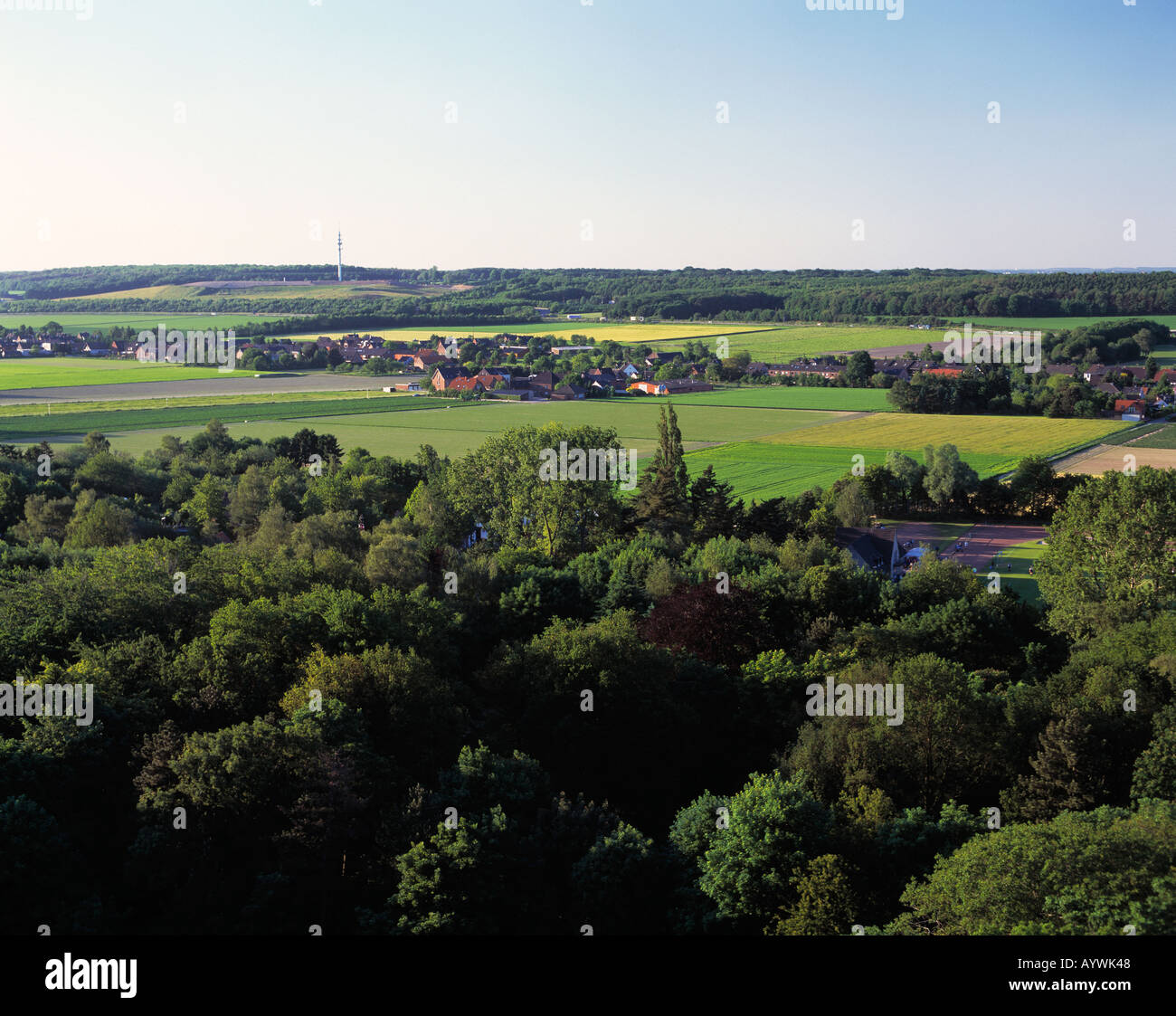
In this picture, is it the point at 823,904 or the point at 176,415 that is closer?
the point at 823,904

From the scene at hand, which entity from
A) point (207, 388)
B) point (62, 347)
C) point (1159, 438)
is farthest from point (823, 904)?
point (62, 347)

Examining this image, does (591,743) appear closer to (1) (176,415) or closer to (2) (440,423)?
(2) (440,423)

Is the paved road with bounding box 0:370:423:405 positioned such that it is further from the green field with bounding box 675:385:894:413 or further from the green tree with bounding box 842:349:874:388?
the green tree with bounding box 842:349:874:388

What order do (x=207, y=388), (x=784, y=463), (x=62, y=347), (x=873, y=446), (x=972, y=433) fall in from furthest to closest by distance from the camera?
(x=62, y=347) < (x=207, y=388) < (x=972, y=433) < (x=873, y=446) < (x=784, y=463)

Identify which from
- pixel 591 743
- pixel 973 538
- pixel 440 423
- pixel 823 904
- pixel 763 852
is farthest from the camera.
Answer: pixel 440 423

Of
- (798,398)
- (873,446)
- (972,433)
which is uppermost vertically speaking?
(798,398)

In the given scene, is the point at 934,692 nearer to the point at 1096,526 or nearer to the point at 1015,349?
the point at 1096,526

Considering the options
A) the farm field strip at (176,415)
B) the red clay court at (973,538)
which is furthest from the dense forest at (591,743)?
the farm field strip at (176,415)

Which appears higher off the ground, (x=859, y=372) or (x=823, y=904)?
(x=859, y=372)
